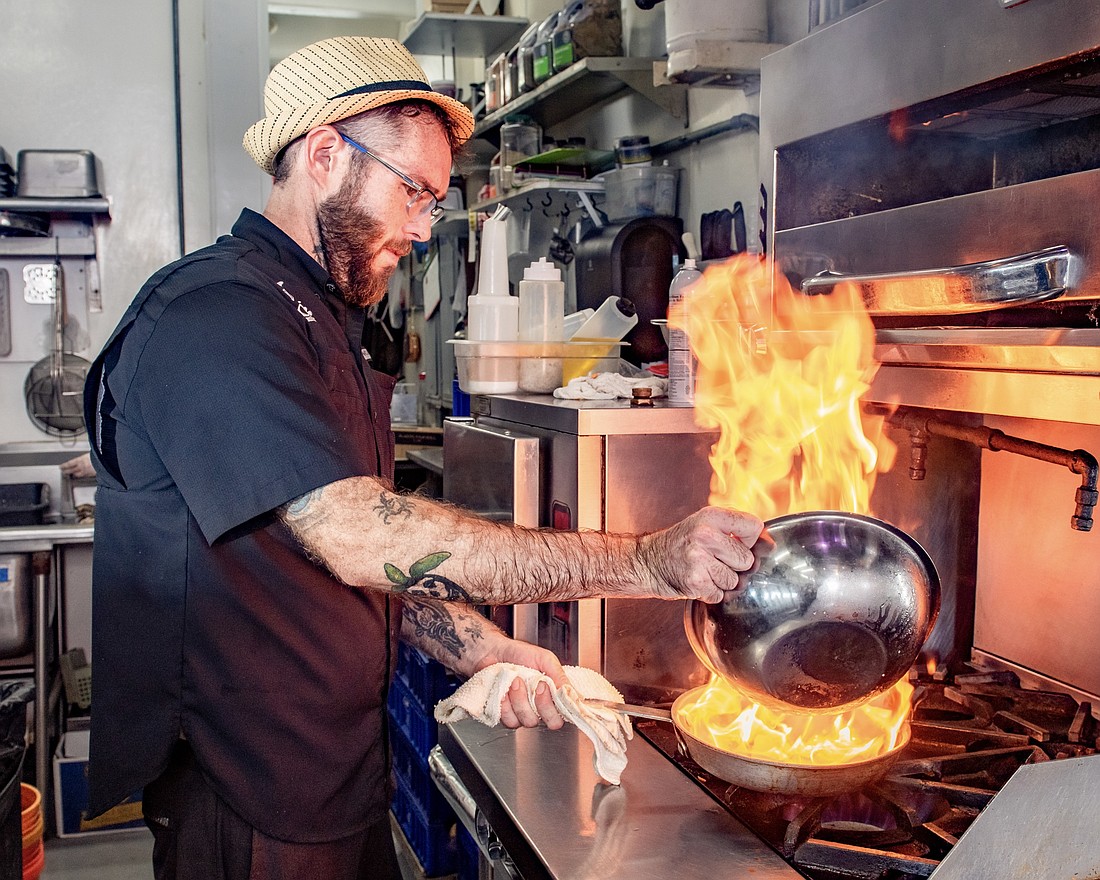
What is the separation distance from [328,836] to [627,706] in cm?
50

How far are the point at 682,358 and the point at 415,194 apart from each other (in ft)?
2.09

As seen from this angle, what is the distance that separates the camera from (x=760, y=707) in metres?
1.49

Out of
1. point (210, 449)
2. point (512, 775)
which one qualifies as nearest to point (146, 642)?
point (210, 449)

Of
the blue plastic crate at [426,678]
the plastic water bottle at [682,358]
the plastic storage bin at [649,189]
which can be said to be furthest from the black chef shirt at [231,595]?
the plastic storage bin at [649,189]

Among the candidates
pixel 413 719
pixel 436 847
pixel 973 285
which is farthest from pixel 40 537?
pixel 973 285

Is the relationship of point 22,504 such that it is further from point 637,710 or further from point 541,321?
point 637,710

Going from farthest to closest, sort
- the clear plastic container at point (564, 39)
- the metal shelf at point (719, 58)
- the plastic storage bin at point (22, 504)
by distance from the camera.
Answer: the plastic storage bin at point (22, 504)
the clear plastic container at point (564, 39)
the metal shelf at point (719, 58)

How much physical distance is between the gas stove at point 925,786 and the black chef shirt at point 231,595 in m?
0.50

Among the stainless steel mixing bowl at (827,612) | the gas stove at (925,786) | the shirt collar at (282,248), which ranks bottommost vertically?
the gas stove at (925,786)

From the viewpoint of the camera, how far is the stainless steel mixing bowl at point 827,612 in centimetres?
130

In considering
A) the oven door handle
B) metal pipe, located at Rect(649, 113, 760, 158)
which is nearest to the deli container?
metal pipe, located at Rect(649, 113, 760, 158)

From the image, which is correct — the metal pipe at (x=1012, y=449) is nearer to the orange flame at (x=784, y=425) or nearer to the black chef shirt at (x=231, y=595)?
the orange flame at (x=784, y=425)

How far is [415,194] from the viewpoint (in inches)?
65.1

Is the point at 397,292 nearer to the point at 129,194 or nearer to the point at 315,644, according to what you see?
the point at 129,194
